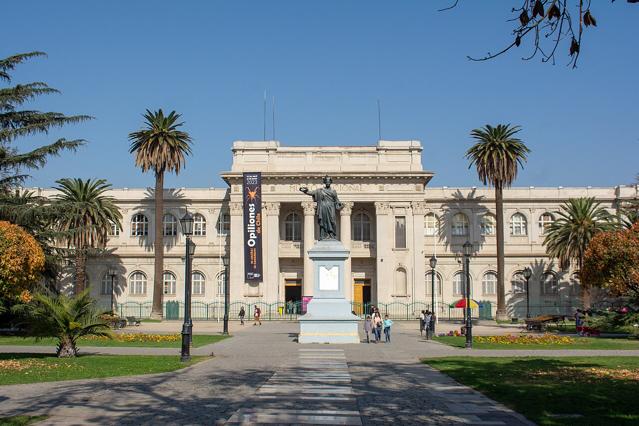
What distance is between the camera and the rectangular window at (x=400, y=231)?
6122 cm

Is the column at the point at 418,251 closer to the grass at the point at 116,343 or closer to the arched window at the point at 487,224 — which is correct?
the arched window at the point at 487,224

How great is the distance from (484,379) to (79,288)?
44.5 metres

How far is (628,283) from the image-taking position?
35.5 metres

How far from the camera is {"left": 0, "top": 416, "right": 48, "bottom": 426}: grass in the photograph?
1032 cm

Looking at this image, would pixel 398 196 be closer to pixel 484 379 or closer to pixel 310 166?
pixel 310 166

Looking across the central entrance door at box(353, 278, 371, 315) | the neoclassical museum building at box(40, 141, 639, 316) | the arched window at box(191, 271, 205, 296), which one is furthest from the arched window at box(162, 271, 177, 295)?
the central entrance door at box(353, 278, 371, 315)

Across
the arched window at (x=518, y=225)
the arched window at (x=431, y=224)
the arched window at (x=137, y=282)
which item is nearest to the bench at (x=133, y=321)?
the arched window at (x=137, y=282)

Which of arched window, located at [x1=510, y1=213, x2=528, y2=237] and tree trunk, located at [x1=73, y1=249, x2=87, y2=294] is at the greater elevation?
arched window, located at [x1=510, y1=213, x2=528, y2=237]

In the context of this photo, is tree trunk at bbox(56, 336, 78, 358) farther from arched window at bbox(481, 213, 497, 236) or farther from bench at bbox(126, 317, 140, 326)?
arched window at bbox(481, 213, 497, 236)

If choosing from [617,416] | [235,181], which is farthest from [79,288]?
[617,416]

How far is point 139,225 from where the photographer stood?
67.2 meters

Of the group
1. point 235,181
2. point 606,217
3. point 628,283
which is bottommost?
point 628,283

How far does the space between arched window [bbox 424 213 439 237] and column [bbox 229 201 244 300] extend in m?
18.2

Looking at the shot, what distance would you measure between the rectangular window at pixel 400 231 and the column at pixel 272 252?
10.5 m
